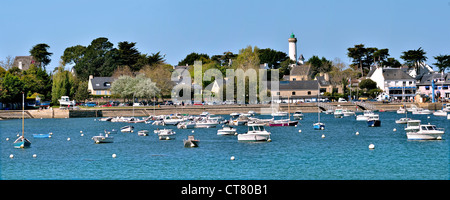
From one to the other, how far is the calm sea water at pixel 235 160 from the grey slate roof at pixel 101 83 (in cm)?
8008

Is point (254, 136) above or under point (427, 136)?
above

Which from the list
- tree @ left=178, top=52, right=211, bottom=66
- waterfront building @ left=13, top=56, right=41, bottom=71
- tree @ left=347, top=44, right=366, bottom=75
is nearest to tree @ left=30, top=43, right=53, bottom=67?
waterfront building @ left=13, top=56, right=41, bottom=71

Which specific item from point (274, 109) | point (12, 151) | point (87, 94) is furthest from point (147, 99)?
point (12, 151)

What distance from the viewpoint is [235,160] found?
43906 millimetres

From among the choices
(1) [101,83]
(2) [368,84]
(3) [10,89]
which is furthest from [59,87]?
(2) [368,84]

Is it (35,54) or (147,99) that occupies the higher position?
(35,54)

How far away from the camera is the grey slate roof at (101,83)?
A: 14510 centimetres

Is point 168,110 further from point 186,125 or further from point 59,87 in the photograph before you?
point 186,125

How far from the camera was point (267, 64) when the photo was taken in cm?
18312

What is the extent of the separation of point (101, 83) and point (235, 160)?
108777mm

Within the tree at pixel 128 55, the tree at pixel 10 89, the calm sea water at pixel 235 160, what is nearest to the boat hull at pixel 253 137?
the calm sea water at pixel 235 160

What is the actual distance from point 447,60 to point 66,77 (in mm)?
105045
